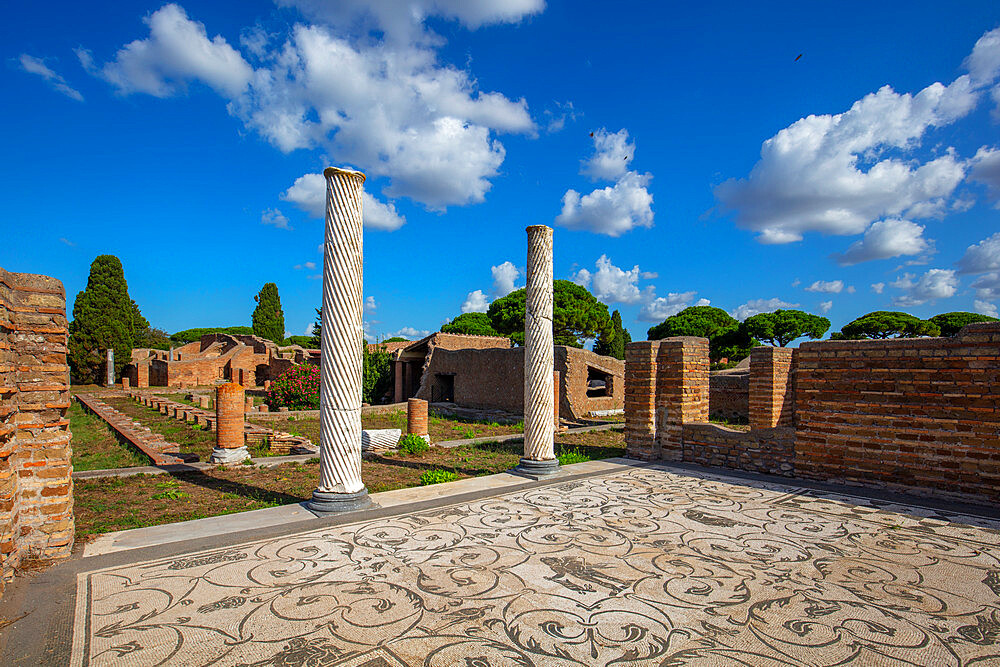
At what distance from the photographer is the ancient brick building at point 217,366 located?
31.8 m

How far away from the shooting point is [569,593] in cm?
348

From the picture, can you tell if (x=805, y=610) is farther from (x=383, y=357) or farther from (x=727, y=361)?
(x=727, y=361)

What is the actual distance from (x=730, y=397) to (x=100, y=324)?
118 ft

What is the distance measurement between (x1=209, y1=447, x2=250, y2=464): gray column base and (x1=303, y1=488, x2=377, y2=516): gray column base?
431 centimetres

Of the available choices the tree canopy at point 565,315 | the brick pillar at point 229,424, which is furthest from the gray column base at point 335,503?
the tree canopy at point 565,315

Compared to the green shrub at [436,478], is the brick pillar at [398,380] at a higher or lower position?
higher

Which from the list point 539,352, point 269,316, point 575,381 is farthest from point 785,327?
point 269,316

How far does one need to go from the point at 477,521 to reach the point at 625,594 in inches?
76.4

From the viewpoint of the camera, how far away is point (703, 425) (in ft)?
26.1

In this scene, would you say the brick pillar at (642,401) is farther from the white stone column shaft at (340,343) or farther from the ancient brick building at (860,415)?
the white stone column shaft at (340,343)

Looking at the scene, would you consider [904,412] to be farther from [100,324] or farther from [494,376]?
[100,324]

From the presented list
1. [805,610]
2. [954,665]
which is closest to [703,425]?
[805,610]

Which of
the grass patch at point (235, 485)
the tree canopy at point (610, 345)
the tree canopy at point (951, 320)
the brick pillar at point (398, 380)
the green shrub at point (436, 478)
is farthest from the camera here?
the tree canopy at point (610, 345)

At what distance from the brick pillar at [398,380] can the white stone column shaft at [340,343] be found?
789 inches
